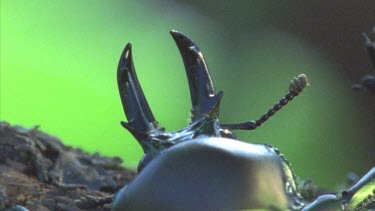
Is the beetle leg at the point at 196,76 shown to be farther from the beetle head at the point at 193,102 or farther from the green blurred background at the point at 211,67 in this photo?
the green blurred background at the point at 211,67

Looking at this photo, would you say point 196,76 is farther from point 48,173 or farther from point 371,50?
point 48,173

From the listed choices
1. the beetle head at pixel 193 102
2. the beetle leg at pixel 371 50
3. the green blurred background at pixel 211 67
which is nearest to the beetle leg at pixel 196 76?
the beetle head at pixel 193 102

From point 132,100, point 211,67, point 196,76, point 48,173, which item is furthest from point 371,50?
point 211,67

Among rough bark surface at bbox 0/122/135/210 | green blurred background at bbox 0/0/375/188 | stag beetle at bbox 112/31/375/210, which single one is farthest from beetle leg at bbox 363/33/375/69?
green blurred background at bbox 0/0/375/188

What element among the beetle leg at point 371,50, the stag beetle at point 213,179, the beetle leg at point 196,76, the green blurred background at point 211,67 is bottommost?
the stag beetle at point 213,179

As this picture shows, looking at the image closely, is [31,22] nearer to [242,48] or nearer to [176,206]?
[242,48]

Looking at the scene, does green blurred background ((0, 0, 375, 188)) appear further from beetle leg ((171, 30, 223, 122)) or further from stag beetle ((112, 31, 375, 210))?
stag beetle ((112, 31, 375, 210))

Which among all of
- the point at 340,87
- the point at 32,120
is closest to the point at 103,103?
the point at 32,120
